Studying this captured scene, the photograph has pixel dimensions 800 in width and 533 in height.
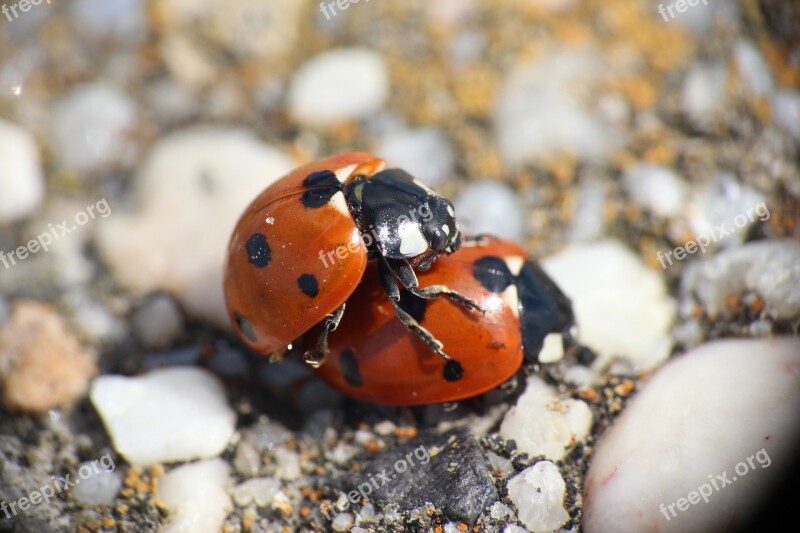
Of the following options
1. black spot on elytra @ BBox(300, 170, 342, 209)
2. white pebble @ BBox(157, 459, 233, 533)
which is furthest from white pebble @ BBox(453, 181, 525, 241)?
white pebble @ BBox(157, 459, 233, 533)

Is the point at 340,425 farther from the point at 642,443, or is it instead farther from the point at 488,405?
the point at 642,443

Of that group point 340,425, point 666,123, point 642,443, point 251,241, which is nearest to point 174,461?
point 340,425

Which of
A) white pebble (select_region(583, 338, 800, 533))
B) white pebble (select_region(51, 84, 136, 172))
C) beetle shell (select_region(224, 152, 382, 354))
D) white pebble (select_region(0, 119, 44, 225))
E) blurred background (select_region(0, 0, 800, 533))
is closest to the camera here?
white pebble (select_region(583, 338, 800, 533))

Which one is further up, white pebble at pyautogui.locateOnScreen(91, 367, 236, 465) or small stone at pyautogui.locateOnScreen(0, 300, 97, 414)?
small stone at pyautogui.locateOnScreen(0, 300, 97, 414)

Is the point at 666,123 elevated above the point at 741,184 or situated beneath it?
elevated above

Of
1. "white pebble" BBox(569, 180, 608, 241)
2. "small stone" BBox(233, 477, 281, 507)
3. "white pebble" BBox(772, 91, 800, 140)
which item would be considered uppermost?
"white pebble" BBox(772, 91, 800, 140)

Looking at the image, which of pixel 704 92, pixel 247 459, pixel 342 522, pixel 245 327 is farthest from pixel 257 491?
pixel 704 92

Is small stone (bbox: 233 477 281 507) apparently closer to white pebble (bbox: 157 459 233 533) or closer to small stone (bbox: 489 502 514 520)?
white pebble (bbox: 157 459 233 533)
